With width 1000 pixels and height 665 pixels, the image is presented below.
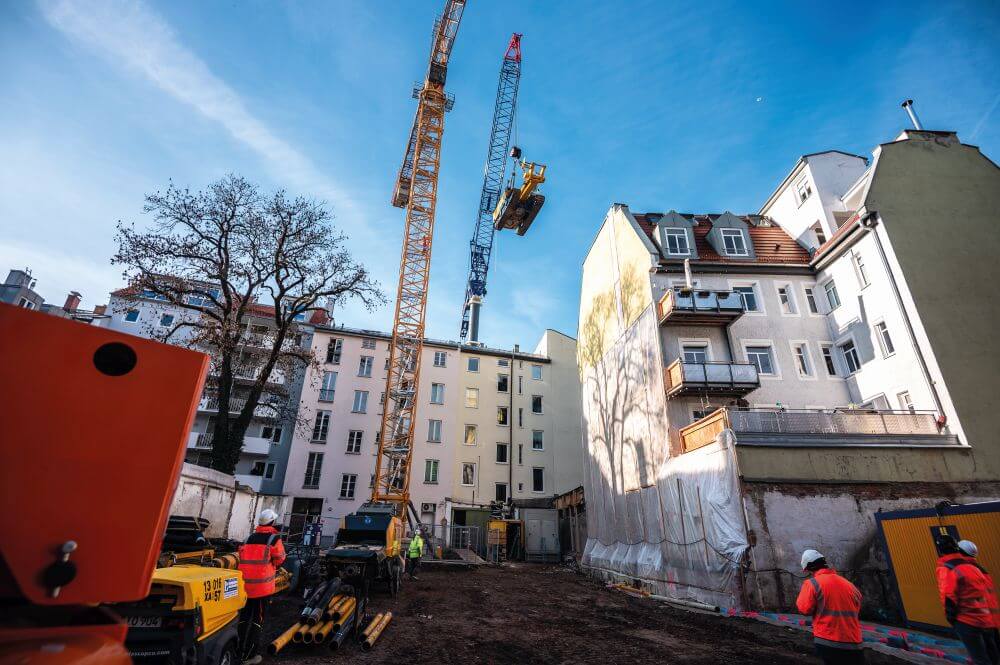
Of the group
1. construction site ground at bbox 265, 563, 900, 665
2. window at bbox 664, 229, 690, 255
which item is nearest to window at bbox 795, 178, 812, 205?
window at bbox 664, 229, 690, 255

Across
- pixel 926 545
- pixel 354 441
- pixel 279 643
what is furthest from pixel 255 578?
pixel 354 441

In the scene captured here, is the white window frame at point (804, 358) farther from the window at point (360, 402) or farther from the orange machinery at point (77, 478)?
the window at point (360, 402)

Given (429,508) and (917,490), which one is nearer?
(917,490)

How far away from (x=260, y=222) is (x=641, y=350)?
19.7 meters

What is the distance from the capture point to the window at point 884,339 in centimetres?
1942

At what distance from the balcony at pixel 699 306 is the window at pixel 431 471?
23629 millimetres

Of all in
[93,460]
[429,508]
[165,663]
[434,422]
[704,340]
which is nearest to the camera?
[93,460]

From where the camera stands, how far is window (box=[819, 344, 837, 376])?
22.1 m

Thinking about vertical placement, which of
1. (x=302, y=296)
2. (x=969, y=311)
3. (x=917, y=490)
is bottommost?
(x=917, y=490)

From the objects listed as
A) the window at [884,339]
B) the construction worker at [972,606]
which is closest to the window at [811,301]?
the window at [884,339]

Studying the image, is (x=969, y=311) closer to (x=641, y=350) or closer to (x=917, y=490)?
(x=917, y=490)

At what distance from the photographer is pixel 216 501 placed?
62.1 ft

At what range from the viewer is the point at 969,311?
1844 cm

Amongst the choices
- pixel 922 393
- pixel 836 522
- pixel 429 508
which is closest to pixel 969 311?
pixel 922 393
